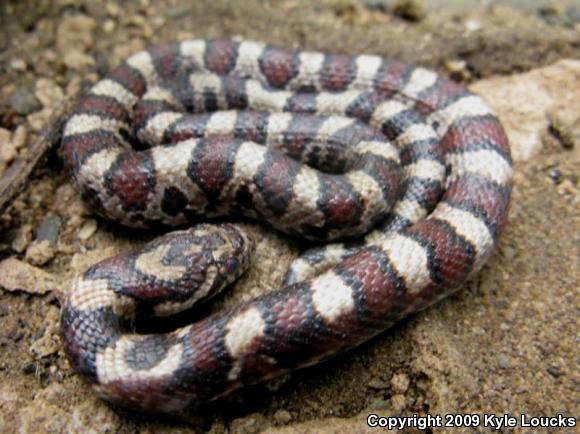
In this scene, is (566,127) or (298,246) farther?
(566,127)

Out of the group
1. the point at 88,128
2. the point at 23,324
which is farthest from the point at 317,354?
the point at 88,128

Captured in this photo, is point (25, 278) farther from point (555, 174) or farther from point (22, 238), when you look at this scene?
point (555, 174)

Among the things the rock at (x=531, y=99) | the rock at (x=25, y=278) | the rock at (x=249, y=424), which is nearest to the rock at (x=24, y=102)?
the rock at (x=25, y=278)

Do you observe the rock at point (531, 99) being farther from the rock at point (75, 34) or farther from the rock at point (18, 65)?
the rock at point (18, 65)

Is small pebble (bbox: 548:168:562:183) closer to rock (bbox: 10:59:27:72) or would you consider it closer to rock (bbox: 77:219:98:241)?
rock (bbox: 77:219:98:241)

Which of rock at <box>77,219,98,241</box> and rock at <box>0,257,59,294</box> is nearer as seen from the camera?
rock at <box>0,257,59,294</box>

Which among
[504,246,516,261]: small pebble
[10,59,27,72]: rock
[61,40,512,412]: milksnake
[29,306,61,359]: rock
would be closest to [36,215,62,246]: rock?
[61,40,512,412]: milksnake

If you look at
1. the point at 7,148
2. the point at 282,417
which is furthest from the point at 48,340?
the point at 7,148
